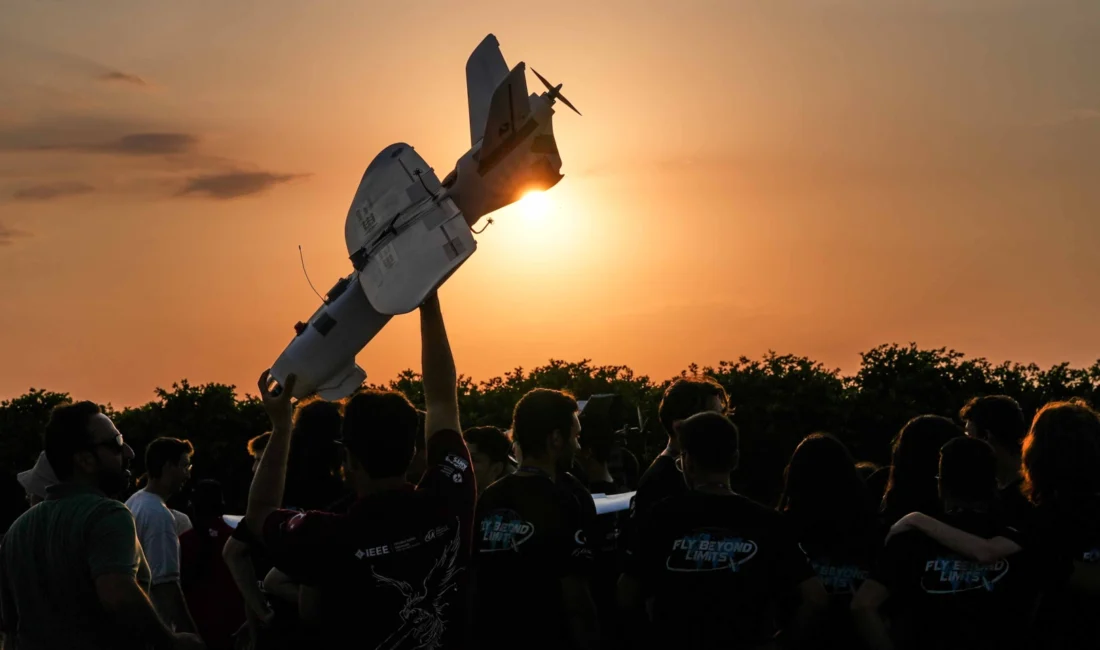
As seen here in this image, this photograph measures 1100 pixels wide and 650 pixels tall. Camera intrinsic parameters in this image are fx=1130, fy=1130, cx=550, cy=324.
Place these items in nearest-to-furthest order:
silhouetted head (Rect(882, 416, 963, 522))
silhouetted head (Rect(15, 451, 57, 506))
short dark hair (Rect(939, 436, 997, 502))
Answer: silhouetted head (Rect(15, 451, 57, 506)), short dark hair (Rect(939, 436, 997, 502)), silhouetted head (Rect(882, 416, 963, 522))

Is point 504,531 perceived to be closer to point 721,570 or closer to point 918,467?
point 721,570

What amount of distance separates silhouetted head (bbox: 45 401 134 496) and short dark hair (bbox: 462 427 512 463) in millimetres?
2947

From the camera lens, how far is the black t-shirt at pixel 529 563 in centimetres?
585

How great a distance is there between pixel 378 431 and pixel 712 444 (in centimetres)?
183

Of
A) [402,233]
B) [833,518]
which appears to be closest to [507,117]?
[402,233]

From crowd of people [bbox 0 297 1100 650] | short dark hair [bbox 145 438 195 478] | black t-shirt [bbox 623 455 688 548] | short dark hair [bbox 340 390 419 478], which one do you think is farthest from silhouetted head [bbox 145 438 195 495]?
short dark hair [bbox 340 390 419 478]

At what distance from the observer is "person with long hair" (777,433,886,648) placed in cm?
615

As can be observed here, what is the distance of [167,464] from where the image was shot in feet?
27.9

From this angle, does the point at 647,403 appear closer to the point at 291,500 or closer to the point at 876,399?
the point at 876,399

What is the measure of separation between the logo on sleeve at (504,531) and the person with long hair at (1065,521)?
194 cm

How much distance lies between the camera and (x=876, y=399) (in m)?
19.7

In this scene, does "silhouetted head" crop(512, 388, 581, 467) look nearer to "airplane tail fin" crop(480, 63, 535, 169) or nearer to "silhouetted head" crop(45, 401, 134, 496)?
"silhouetted head" crop(45, 401, 134, 496)

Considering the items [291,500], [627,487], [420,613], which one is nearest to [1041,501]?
[420,613]

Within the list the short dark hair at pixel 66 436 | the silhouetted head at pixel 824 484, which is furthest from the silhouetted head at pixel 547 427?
the short dark hair at pixel 66 436
